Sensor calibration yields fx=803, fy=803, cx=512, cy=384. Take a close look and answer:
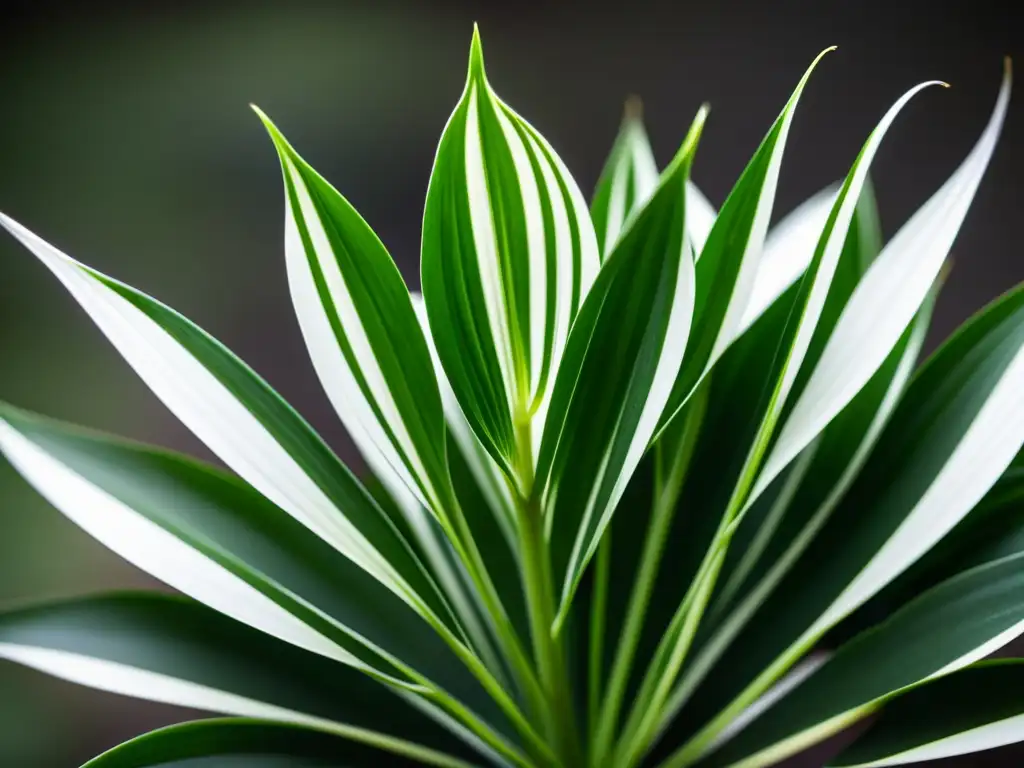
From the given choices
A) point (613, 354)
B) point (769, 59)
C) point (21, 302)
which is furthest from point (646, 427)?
point (21, 302)

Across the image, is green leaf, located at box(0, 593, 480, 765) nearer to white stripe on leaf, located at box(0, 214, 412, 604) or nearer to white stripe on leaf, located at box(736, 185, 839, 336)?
white stripe on leaf, located at box(0, 214, 412, 604)

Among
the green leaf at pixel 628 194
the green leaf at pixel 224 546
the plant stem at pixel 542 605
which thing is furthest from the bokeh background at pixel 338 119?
the plant stem at pixel 542 605

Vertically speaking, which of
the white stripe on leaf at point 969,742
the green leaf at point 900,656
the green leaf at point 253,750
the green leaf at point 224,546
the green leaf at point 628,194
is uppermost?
the green leaf at point 628,194

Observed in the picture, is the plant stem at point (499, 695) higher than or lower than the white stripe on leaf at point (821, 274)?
lower

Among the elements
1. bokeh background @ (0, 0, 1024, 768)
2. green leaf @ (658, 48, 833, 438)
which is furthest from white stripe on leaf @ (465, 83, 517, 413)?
bokeh background @ (0, 0, 1024, 768)

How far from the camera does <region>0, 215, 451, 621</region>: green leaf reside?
483 mm

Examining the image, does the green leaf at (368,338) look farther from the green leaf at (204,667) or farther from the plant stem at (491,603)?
the green leaf at (204,667)

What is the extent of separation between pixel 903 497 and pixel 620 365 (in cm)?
23

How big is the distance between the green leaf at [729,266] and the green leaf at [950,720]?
0.24 metres

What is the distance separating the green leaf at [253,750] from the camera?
1.63 ft

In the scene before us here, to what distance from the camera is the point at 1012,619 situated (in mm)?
443

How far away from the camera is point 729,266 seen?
1.59 feet

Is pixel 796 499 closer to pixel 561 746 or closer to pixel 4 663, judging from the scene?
pixel 561 746

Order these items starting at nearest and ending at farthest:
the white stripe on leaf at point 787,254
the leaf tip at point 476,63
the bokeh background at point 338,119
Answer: the leaf tip at point 476,63 → the white stripe on leaf at point 787,254 → the bokeh background at point 338,119
